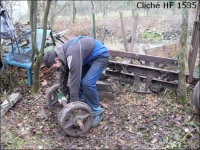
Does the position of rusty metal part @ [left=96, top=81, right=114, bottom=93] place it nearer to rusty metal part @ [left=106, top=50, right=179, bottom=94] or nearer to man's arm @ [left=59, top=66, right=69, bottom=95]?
rusty metal part @ [left=106, top=50, right=179, bottom=94]

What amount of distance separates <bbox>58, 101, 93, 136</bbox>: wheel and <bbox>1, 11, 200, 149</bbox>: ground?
0.15 meters

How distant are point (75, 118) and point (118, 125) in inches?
35.1

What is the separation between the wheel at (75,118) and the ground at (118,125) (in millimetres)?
146

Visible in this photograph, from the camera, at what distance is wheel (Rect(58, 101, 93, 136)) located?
346cm

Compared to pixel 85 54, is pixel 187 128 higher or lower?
lower

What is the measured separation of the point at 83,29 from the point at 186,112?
7.60 metres

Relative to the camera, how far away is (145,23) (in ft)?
42.0

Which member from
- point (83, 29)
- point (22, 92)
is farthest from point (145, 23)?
point (22, 92)

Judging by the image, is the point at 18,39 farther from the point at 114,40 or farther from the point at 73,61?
the point at 114,40

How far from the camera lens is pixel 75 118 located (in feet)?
11.8

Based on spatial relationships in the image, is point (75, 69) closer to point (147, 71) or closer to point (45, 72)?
point (147, 71)

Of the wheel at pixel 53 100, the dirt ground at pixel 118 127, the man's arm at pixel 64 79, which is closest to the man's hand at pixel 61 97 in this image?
the man's arm at pixel 64 79

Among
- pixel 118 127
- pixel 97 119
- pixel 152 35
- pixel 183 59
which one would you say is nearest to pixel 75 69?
pixel 97 119

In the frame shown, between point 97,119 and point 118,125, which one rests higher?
point 97,119
